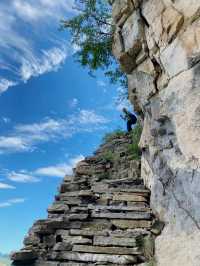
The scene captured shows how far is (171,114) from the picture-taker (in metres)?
8.33

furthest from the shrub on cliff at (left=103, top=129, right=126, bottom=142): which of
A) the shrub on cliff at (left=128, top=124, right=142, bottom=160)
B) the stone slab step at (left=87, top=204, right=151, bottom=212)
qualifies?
the stone slab step at (left=87, top=204, right=151, bottom=212)

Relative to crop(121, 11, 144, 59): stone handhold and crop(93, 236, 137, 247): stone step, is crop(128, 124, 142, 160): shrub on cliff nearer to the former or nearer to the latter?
crop(121, 11, 144, 59): stone handhold

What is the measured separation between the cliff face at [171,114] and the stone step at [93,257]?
0.65 meters

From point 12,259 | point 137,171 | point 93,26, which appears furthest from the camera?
point 93,26

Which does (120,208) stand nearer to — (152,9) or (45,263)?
(45,263)

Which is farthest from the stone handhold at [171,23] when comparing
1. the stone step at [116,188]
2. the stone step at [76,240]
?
the stone step at [76,240]

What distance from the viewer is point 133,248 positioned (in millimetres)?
7996

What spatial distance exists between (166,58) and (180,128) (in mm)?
1858

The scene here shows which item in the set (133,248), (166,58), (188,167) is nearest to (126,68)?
(166,58)

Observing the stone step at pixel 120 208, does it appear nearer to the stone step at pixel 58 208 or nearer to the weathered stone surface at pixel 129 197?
the weathered stone surface at pixel 129 197

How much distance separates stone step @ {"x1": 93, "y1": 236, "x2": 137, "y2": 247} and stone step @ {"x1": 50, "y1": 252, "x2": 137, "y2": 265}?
28 cm

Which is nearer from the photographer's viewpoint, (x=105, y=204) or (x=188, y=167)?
(x=188, y=167)

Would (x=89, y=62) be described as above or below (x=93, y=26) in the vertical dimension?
below

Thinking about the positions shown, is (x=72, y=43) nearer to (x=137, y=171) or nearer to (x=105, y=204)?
(x=137, y=171)
